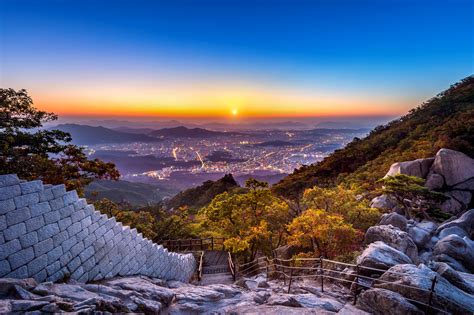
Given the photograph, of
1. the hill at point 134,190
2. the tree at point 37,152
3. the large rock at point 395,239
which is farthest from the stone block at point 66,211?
the hill at point 134,190

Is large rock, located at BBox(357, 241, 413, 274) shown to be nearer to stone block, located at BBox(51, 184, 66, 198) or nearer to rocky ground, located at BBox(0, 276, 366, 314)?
rocky ground, located at BBox(0, 276, 366, 314)

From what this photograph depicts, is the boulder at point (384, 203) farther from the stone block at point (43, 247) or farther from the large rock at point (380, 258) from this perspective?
the stone block at point (43, 247)

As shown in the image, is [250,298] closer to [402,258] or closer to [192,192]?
[402,258]

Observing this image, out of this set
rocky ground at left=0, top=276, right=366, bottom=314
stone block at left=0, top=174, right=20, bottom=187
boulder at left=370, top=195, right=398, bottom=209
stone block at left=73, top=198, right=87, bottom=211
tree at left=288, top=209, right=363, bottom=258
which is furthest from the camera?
boulder at left=370, top=195, right=398, bottom=209

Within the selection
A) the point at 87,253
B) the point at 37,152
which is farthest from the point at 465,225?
the point at 37,152

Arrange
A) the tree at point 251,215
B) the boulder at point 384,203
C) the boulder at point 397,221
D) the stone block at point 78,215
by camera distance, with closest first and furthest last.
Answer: the stone block at point 78,215 < the boulder at point 397,221 < the tree at point 251,215 < the boulder at point 384,203

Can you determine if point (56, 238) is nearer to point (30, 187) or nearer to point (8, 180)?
point (30, 187)

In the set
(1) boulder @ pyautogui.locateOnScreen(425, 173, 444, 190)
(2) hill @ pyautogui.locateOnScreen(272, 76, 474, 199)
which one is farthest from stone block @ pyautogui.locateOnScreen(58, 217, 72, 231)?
(2) hill @ pyautogui.locateOnScreen(272, 76, 474, 199)
